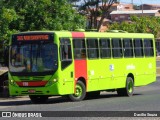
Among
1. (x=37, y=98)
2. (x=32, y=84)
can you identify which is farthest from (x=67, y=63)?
(x=37, y=98)

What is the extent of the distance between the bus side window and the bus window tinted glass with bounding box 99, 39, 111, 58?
256 centimetres

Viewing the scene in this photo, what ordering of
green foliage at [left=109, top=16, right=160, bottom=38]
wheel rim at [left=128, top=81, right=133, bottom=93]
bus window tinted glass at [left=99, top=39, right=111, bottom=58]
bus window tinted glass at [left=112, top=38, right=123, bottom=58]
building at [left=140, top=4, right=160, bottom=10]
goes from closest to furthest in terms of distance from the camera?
bus window tinted glass at [left=99, top=39, right=111, bottom=58] → bus window tinted glass at [left=112, top=38, right=123, bottom=58] → wheel rim at [left=128, top=81, right=133, bottom=93] → green foliage at [left=109, top=16, right=160, bottom=38] → building at [left=140, top=4, right=160, bottom=10]

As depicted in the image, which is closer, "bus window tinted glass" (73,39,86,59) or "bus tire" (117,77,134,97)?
"bus window tinted glass" (73,39,86,59)

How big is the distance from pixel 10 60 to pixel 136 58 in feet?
23.4

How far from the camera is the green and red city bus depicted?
72.3 feet

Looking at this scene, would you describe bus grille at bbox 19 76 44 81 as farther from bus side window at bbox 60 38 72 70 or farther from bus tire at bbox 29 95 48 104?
Result: bus tire at bbox 29 95 48 104

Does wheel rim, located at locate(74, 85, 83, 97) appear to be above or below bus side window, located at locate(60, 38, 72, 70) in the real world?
below

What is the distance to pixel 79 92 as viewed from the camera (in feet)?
76.7

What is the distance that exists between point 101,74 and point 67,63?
293cm

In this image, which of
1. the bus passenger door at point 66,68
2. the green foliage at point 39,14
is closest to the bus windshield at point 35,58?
the bus passenger door at point 66,68

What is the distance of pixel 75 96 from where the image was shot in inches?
918

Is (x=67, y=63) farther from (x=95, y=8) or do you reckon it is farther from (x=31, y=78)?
(x=95, y=8)

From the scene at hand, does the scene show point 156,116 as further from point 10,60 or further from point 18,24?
point 18,24

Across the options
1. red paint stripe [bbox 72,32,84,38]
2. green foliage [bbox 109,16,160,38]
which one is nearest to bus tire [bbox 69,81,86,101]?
red paint stripe [bbox 72,32,84,38]
